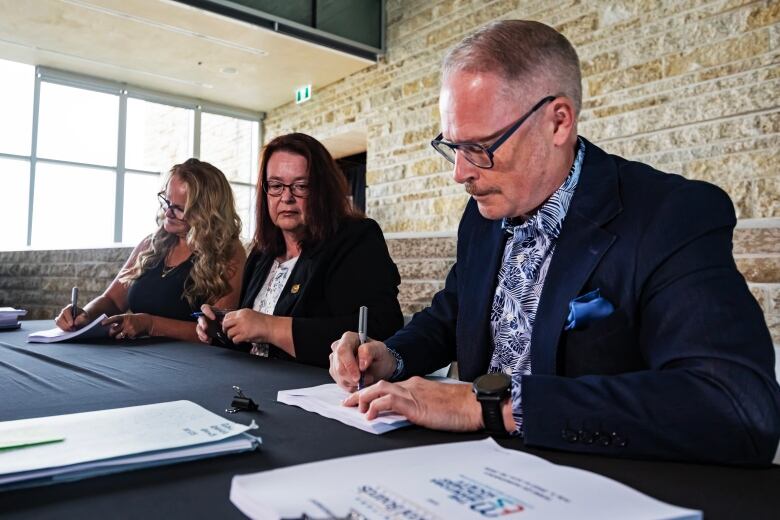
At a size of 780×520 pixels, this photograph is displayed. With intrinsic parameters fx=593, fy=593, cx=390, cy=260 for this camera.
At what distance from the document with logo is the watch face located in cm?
19

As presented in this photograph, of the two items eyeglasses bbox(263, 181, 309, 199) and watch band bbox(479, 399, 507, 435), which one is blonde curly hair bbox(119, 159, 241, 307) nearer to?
eyeglasses bbox(263, 181, 309, 199)

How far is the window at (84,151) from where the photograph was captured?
7621mm

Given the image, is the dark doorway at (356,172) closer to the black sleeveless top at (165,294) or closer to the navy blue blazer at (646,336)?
the black sleeveless top at (165,294)

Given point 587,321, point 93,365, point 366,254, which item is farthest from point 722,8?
point 93,365

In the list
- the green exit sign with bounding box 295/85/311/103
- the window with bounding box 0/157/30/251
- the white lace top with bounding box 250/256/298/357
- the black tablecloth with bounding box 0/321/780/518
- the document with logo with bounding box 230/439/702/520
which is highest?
the green exit sign with bounding box 295/85/311/103

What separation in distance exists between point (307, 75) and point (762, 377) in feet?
25.0

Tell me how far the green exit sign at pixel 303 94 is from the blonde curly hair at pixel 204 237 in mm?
5878

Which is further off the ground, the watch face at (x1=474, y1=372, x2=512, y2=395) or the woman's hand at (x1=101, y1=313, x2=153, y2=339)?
the watch face at (x1=474, y1=372, x2=512, y2=395)

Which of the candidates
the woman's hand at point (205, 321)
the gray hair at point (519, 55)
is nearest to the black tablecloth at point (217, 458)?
the woman's hand at point (205, 321)

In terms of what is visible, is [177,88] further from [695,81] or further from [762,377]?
[762,377]

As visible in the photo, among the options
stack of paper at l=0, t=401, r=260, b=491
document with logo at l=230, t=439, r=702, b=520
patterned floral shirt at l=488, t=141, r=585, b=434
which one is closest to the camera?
document with logo at l=230, t=439, r=702, b=520

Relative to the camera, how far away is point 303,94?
27.3 ft

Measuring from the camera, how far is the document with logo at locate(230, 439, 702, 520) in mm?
510

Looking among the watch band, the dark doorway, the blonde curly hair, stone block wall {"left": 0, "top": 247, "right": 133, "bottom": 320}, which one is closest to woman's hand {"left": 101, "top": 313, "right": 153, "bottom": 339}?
the blonde curly hair
